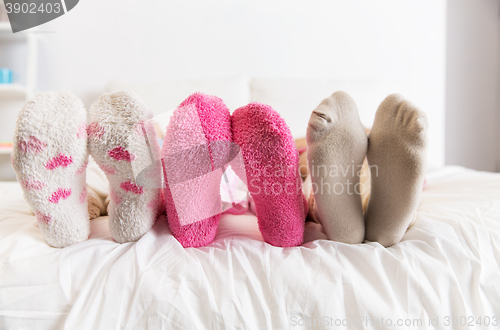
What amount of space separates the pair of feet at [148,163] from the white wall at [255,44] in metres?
1.01

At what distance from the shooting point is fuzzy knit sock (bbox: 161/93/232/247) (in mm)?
419

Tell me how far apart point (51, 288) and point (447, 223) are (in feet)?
1.93

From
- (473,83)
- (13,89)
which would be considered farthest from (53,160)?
(473,83)

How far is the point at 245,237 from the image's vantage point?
1.62 feet

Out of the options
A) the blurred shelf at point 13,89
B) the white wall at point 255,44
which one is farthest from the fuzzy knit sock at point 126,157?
the blurred shelf at point 13,89

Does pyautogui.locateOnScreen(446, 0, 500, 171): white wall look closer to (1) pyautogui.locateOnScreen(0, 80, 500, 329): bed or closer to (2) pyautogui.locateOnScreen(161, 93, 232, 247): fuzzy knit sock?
(1) pyautogui.locateOnScreen(0, 80, 500, 329): bed

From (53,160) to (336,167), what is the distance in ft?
1.36

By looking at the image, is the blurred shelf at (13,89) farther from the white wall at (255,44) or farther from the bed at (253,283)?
the bed at (253,283)

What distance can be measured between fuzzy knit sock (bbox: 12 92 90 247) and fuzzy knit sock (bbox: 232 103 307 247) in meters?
0.23

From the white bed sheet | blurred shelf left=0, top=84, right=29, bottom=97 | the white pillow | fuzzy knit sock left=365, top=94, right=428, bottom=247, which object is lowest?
the white bed sheet

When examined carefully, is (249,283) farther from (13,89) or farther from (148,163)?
(13,89)

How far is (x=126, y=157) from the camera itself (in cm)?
42

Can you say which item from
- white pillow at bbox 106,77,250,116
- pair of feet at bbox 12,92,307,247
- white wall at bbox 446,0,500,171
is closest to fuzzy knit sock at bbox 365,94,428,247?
pair of feet at bbox 12,92,307,247

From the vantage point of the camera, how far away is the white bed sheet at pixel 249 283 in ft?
1.15
